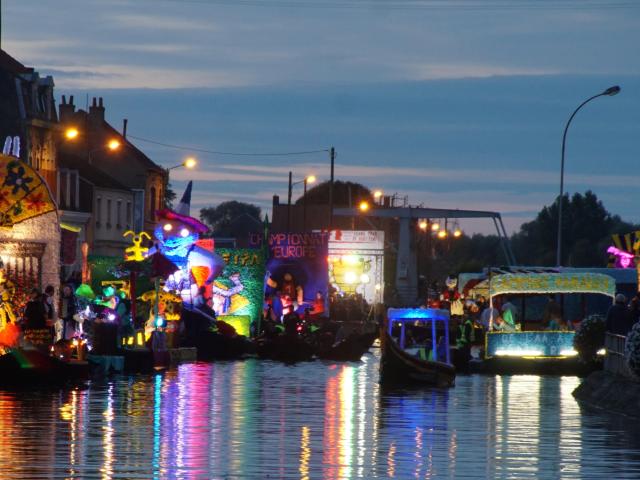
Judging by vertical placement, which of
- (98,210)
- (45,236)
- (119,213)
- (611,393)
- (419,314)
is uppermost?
(119,213)

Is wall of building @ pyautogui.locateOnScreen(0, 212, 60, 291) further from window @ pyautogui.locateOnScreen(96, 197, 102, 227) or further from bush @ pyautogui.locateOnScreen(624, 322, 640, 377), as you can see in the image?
window @ pyautogui.locateOnScreen(96, 197, 102, 227)

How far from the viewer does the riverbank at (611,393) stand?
3088 centimetres

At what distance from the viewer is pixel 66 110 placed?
93.3 metres

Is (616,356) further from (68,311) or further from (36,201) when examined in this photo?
(36,201)

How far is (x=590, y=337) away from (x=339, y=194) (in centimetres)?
12513

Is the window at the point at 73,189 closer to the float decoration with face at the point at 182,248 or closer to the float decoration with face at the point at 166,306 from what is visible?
the float decoration with face at the point at 182,248

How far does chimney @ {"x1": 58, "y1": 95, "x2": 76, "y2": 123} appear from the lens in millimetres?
92994

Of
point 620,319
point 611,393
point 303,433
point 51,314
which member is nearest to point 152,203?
point 51,314

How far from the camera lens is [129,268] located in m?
55.4

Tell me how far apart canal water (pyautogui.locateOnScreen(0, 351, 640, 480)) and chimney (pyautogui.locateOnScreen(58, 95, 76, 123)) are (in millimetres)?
54556

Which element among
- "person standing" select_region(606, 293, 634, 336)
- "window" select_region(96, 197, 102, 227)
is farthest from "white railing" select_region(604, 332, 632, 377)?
"window" select_region(96, 197, 102, 227)

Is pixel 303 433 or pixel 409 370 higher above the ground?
pixel 409 370

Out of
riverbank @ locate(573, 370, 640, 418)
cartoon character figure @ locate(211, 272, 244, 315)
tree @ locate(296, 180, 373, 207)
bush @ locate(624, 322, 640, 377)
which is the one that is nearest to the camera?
bush @ locate(624, 322, 640, 377)

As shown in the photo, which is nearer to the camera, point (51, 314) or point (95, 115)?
point (51, 314)
